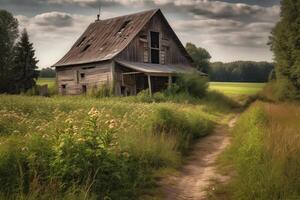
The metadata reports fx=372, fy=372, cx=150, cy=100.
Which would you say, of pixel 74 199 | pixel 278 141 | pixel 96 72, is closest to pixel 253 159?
pixel 278 141

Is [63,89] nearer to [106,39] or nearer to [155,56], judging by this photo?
[106,39]

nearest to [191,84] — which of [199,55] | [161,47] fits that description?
[161,47]

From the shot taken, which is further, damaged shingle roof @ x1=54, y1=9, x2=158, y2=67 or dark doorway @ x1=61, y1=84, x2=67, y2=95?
dark doorway @ x1=61, y1=84, x2=67, y2=95

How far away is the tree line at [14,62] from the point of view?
1717 inches

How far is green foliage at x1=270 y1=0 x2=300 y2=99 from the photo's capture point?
20.0 metres

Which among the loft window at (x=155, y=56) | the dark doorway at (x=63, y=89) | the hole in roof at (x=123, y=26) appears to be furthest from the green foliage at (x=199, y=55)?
the dark doorway at (x=63, y=89)

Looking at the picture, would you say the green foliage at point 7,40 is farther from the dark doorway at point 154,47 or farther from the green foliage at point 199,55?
the green foliage at point 199,55

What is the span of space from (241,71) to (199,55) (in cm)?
1984

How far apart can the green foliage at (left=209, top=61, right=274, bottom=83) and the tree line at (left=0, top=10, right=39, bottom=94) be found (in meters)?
32.6

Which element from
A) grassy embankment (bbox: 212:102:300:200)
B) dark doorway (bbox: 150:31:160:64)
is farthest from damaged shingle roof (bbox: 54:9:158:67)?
grassy embankment (bbox: 212:102:300:200)

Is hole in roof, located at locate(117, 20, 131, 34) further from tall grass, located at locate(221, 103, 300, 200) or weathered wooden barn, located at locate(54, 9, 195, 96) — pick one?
tall grass, located at locate(221, 103, 300, 200)

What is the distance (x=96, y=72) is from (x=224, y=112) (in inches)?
461

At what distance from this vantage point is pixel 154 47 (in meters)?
32.9

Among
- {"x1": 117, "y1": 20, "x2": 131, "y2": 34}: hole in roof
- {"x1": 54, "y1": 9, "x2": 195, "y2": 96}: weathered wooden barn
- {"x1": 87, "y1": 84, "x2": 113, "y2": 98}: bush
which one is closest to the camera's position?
{"x1": 87, "y1": 84, "x2": 113, "y2": 98}: bush
